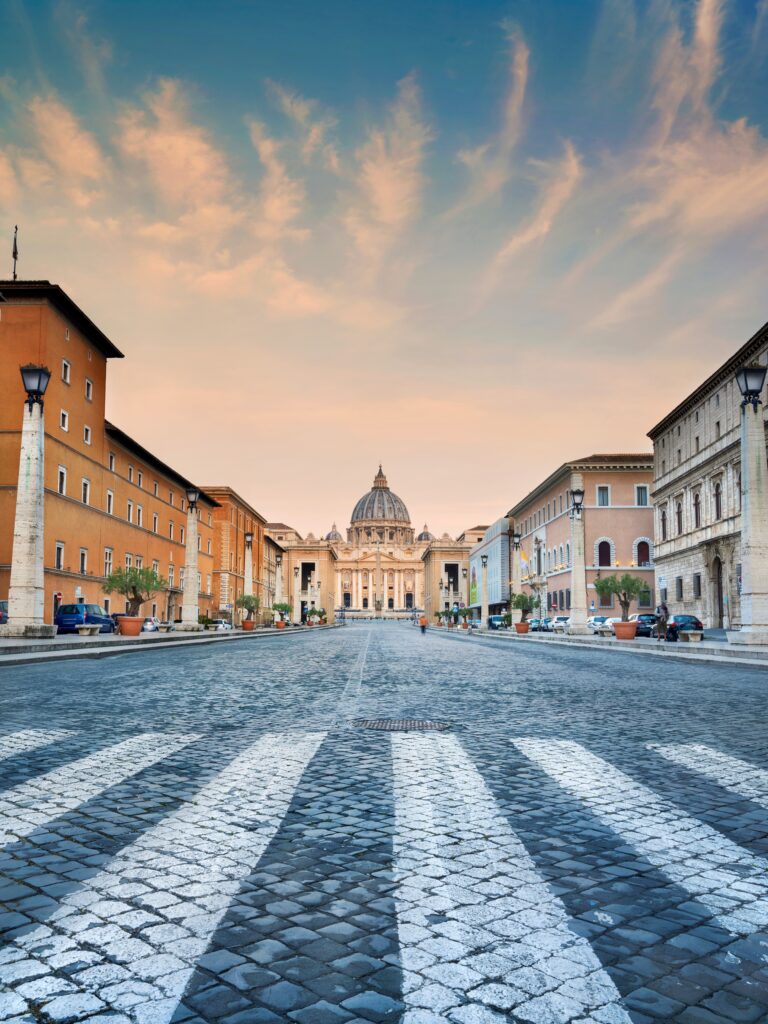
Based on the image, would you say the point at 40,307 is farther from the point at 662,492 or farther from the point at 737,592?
the point at 662,492

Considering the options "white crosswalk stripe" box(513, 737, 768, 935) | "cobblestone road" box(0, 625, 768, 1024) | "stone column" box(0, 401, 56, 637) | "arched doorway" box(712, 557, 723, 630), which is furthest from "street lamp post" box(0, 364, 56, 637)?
"arched doorway" box(712, 557, 723, 630)

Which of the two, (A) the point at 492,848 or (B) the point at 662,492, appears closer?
(A) the point at 492,848

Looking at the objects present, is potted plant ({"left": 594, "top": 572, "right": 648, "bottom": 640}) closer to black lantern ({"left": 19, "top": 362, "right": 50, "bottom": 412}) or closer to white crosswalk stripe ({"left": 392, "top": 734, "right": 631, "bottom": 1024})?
black lantern ({"left": 19, "top": 362, "right": 50, "bottom": 412})

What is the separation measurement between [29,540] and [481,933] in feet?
72.9

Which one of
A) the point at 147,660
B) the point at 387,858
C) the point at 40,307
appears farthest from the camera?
Answer: the point at 40,307

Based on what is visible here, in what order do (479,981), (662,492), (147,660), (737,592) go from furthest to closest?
(662,492)
(737,592)
(147,660)
(479,981)

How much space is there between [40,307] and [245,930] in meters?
41.3

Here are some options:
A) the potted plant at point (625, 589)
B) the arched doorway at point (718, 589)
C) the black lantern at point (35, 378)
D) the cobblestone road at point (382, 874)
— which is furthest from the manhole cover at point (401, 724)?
the arched doorway at point (718, 589)

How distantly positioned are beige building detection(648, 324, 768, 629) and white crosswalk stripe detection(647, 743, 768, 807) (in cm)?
3812

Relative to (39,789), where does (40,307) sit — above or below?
above

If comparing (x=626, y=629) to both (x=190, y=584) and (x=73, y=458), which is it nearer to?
(x=190, y=584)

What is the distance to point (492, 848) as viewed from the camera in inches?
161

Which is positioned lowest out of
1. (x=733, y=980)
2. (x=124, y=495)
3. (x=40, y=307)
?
(x=733, y=980)

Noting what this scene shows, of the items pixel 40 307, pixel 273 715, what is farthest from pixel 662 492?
pixel 273 715
